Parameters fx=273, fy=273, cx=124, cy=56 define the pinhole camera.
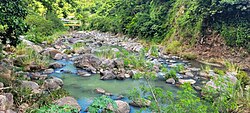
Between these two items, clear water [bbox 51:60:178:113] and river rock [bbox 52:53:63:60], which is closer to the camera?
clear water [bbox 51:60:178:113]

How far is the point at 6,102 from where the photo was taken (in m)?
5.62

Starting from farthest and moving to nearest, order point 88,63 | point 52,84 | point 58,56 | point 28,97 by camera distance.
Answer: point 58,56, point 88,63, point 52,84, point 28,97

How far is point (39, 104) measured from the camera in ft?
20.8

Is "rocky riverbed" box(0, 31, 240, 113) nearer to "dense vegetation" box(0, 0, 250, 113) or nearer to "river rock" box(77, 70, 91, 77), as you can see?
"river rock" box(77, 70, 91, 77)

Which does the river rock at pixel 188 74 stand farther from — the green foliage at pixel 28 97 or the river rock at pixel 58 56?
the river rock at pixel 58 56

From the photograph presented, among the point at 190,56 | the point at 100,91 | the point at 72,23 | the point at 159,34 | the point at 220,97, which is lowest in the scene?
the point at 100,91

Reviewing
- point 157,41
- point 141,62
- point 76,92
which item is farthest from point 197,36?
point 141,62

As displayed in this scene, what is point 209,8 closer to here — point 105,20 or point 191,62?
point 191,62

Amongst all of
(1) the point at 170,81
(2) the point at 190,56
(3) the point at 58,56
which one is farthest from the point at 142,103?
(2) the point at 190,56

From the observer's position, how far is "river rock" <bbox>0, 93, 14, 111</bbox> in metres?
5.10

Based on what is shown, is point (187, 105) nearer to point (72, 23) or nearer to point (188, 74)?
point (188, 74)

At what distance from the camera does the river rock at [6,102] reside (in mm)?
5098

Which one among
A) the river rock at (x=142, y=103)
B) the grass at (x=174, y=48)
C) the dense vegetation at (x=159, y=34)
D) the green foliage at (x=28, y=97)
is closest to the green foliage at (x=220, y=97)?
the dense vegetation at (x=159, y=34)

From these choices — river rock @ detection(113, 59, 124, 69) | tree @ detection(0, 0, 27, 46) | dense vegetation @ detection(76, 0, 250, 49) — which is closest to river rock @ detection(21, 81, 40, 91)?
tree @ detection(0, 0, 27, 46)
